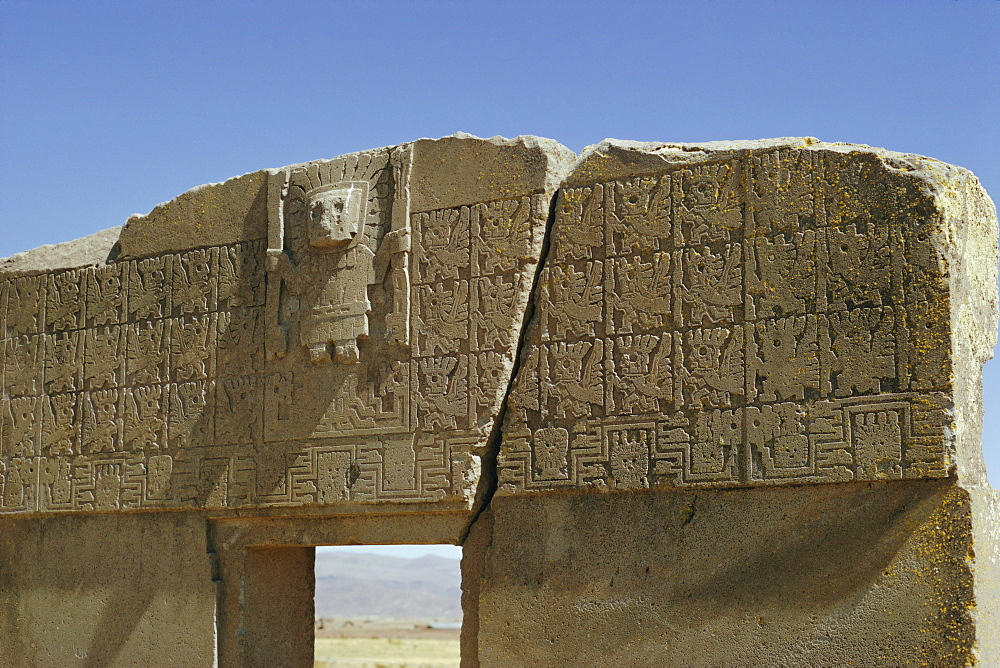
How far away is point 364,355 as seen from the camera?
20.0 feet

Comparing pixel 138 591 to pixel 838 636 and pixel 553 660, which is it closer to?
pixel 553 660

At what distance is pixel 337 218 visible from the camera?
6.18 m

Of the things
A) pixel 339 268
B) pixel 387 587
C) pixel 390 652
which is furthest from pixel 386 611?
pixel 339 268

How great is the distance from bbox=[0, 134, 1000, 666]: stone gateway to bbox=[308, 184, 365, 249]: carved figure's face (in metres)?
0.02

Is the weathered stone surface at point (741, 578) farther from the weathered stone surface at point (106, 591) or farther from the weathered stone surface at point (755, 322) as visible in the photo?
the weathered stone surface at point (106, 591)

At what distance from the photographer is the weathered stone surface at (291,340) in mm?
5840

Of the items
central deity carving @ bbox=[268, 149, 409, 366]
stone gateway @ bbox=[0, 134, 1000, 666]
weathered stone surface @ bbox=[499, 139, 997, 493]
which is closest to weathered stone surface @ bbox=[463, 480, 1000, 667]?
stone gateway @ bbox=[0, 134, 1000, 666]

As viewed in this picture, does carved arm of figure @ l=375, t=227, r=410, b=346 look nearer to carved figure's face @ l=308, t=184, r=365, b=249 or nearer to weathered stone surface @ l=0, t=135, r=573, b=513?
weathered stone surface @ l=0, t=135, r=573, b=513

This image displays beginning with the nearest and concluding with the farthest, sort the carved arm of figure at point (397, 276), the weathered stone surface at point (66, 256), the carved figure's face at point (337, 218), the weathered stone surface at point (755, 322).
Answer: the weathered stone surface at point (755, 322)
the carved arm of figure at point (397, 276)
the carved figure's face at point (337, 218)
the weathered stone surface at point (66, 256)

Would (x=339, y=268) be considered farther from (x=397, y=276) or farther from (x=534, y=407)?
(x=534, y=407)

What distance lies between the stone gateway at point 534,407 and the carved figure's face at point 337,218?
0.05 feet

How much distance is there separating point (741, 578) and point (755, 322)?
3.59 feet

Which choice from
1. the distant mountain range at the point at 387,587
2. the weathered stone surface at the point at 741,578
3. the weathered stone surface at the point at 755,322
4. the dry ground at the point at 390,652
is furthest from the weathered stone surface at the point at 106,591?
the distant mountain range at the point at 387,587

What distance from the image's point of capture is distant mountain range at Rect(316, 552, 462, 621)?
7338 cm
